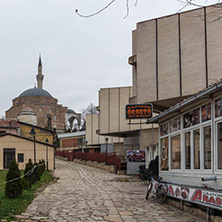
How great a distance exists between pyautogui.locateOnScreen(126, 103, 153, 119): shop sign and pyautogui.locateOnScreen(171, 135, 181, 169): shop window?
756 cm

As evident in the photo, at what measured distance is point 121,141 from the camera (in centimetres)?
4819

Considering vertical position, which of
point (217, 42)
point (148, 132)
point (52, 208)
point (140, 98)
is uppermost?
point (217, 42)

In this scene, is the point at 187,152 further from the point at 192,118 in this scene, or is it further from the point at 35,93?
the point at 35,93

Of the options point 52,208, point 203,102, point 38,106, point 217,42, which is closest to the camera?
point 203,102

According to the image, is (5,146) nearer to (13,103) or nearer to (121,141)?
(121,141)

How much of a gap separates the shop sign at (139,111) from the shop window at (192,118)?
28.6ft

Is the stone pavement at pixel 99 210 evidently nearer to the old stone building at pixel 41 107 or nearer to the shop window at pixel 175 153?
the shop window at pixel 175 153

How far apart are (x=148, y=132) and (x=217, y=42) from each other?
1270cm

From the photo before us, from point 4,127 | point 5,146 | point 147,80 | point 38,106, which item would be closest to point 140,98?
point 147,80

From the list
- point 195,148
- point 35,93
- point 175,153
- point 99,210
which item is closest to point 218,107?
point 195,148

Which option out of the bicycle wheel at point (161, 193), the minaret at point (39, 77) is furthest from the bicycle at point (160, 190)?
the minaret at point (39, 77)

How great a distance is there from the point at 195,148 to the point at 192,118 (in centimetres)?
80

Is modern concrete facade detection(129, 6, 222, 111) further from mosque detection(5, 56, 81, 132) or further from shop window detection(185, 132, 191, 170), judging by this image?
mosque detection(5, 56, 81, 132)

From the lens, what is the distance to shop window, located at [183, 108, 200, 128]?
31.7 feet
